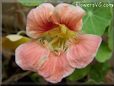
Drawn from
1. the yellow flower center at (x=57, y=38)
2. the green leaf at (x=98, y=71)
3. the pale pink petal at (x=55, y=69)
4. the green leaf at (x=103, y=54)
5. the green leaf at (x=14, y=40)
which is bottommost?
the green leaf at (x=98, y=71)

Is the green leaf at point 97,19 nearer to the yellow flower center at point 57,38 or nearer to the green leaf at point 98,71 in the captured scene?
the yellow flower center at point 57,38

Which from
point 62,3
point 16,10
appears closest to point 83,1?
point 62,3

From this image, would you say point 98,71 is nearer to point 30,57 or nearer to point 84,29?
point 84,29

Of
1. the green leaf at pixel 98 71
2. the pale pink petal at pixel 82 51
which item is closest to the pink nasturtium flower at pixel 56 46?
the pale pink petal at pixel 82 51

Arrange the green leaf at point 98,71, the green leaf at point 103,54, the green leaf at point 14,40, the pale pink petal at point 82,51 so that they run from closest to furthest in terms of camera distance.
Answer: the pale pink petal at point 82,51
the green leaf at point 14,40
the green leaf at point 103,54
the green leaf at point 98,71

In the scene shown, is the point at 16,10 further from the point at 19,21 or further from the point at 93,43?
the point at 93,43

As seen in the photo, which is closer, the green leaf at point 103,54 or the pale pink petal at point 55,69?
the pale pink petal at point 55,69
